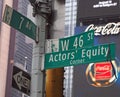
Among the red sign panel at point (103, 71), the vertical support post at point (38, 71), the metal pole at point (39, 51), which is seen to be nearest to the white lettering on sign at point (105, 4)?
the red sign panel at point (103, 71)

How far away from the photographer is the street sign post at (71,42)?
8.81 meters

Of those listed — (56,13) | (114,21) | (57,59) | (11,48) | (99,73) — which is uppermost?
(11,48)

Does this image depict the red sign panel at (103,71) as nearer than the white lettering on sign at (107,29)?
Yes

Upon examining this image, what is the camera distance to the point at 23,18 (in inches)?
371

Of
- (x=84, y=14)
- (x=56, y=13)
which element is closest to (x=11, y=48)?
(x=84, y=14)

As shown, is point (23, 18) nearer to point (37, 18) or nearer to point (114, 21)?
point (37, 18)

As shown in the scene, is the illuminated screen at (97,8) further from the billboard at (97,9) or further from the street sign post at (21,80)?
the street sign post at (21,80)

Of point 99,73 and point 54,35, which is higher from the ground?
point 99,73

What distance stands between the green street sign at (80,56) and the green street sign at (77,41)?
0.13 meters

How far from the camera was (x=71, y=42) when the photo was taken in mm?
9094

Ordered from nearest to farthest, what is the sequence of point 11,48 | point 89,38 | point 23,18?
point 89,38
point 23,18
point 11,48

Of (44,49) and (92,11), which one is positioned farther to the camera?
(92,11)

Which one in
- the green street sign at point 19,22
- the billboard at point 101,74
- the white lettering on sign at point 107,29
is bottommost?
the green street sign at point 19,22

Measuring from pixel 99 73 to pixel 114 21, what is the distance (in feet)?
26.6
